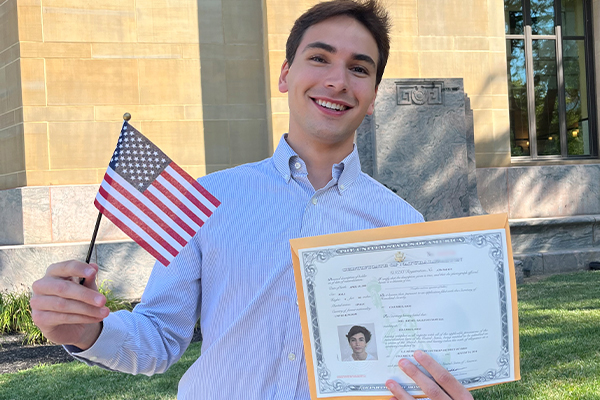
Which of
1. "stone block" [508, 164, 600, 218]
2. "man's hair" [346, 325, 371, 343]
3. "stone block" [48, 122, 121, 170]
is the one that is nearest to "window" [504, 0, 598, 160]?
"stone block" [508, 164, 600, 218]

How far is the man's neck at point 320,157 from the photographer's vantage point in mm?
2066

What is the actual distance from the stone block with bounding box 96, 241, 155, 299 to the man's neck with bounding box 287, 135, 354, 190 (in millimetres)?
6685

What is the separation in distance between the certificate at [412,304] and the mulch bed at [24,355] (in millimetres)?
4882

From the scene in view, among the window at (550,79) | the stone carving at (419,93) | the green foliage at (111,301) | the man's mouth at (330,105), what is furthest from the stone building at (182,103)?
the man's mouth at (330,105)

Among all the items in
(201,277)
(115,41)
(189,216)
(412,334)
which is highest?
(115,41)

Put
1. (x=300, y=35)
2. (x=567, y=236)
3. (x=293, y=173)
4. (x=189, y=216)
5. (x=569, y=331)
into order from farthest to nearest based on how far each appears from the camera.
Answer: (x=567, y=236) < (x=569, y=331) < (x=300, y=35) < (x=293, y=173) < (x=189, y=216)

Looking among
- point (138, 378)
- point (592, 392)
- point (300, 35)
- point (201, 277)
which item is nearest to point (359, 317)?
point (201, 277)

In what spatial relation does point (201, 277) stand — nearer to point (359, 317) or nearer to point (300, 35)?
point (359, 317)

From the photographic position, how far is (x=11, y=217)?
9031mm

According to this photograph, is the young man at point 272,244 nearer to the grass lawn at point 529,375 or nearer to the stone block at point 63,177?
A: the grass lawn at point 529,375

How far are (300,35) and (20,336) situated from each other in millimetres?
5981

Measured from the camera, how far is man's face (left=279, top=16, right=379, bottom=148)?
200 cm

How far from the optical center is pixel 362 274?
1552mm

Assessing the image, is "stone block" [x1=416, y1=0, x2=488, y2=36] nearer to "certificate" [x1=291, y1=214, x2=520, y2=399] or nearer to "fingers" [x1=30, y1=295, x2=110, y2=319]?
"certificate" [x1=291, y1=214, x2=520, y2=399]
